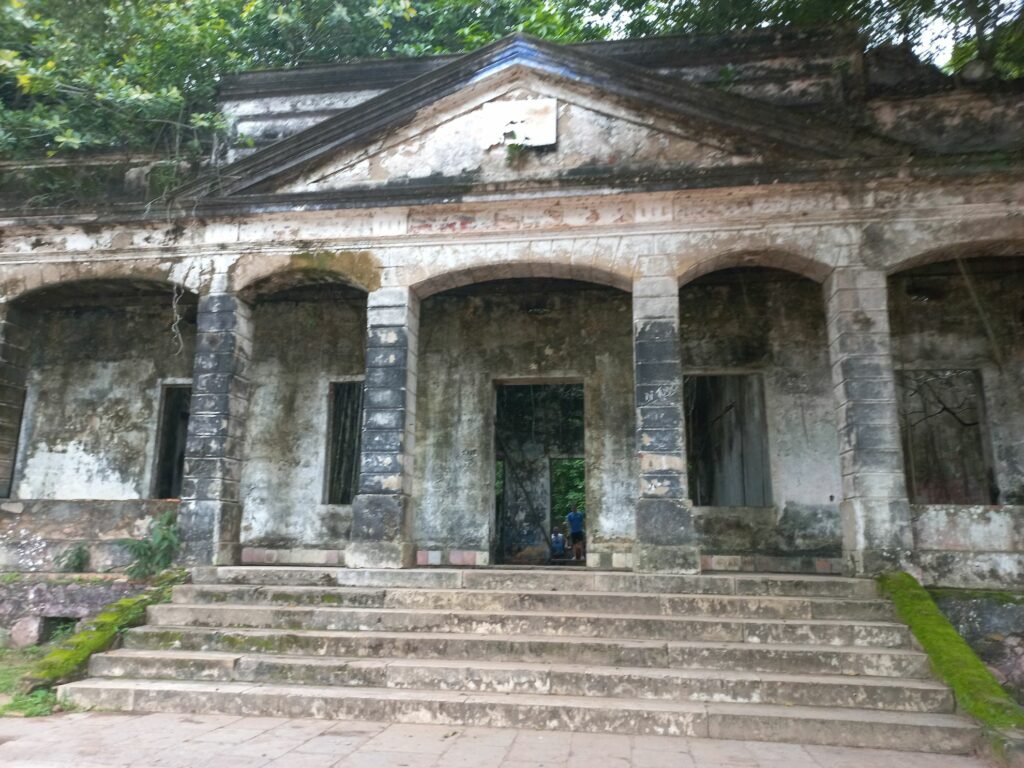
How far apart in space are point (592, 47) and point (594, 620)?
7393 mm

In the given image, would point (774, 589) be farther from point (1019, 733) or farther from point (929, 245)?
point (929, 245)

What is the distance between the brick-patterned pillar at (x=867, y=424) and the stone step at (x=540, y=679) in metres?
1.81

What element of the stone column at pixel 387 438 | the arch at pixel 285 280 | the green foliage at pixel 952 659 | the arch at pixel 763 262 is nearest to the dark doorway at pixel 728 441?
the arch at pixel 763 262

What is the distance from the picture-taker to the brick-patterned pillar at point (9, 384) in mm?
8836

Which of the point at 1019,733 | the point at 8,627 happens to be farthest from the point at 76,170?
the point at 1019,733

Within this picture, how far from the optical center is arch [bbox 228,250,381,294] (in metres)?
8.25

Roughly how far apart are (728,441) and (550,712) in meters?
7.03

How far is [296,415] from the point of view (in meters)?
10.2

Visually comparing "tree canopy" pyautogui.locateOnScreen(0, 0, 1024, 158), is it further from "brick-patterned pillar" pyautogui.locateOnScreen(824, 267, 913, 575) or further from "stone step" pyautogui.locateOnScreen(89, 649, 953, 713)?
"stone step" pyautogui.locateOnScreen(89, 649, 953, 713)

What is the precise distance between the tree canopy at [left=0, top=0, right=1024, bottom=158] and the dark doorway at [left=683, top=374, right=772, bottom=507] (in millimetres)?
4384

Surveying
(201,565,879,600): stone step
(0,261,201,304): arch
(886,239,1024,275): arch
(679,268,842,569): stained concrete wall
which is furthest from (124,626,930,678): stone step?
(0,261,201,304): arch

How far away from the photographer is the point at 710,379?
39.4 feet

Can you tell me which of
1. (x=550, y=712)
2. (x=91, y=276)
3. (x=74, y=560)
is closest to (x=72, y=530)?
(x=74, y=560)

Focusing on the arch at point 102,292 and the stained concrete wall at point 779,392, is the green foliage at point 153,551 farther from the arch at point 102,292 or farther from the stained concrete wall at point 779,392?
the stained concrete wall at point 779,392
